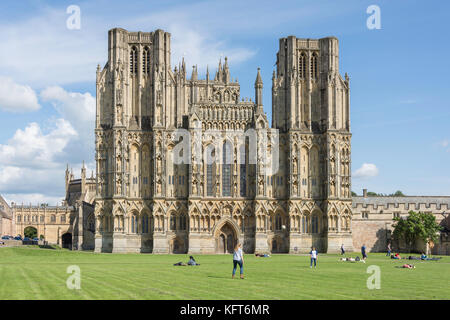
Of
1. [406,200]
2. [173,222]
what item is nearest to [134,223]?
[173,222]

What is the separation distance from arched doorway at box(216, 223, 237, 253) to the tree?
79.4 ft

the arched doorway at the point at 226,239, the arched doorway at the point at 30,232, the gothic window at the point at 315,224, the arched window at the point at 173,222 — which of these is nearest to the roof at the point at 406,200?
the gothic window at the point at 315,224

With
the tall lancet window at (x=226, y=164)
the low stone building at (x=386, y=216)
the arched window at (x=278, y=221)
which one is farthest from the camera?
the low stone building at (x=386, y=216)

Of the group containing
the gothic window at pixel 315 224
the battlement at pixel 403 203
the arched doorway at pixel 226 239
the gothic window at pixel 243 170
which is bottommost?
the arched doorway at pixel 226 239

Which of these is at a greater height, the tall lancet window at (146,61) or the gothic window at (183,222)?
the tall lancet window at (146,61)

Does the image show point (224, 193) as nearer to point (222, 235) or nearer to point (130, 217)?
point (222, 235)

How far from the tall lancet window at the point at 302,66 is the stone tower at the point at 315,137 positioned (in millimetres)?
60

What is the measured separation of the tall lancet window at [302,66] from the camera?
9219 centimetres

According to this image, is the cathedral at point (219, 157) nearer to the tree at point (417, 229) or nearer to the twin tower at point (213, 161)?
the twin tower at point (213, 161)

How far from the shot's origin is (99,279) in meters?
29.3

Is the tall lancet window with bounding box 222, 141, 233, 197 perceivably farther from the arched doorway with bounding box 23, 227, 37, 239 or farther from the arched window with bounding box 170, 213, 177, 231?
the arched doorway with bounding box 23, 227, 37, 239

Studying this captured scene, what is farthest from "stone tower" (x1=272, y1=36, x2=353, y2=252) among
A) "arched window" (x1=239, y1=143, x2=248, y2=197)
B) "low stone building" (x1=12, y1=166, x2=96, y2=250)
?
"low stone building" (x1=12, y1=166, x2=96, y2=250)

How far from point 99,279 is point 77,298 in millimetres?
7660

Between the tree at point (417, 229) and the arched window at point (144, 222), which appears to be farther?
the tree at point (417, 229)
